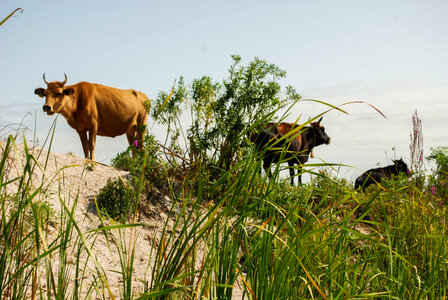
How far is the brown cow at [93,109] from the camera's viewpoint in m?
9.52

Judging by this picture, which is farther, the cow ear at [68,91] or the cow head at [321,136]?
the cow head at [321,136]

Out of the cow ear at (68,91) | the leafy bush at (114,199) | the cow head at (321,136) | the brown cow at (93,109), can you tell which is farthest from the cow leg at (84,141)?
the cow head at (321,136)

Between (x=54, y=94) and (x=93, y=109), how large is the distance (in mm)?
919

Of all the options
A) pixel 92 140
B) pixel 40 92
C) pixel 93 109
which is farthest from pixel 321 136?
pixel 40 92

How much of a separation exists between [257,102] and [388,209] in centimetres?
259

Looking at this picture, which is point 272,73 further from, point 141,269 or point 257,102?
point 141,269

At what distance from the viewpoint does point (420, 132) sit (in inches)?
315

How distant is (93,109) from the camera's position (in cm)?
1016

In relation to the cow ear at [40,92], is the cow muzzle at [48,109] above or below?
below

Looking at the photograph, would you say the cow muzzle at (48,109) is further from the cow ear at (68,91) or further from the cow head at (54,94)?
the cow ear at (68,91)

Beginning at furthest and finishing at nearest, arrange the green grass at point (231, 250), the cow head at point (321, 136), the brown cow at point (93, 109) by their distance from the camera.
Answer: the cow head at point (321, 136) → the brown cow at point (93, 109) → the green grass at point (231, 250)

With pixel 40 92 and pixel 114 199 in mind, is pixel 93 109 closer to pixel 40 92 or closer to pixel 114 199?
pixel 40 92

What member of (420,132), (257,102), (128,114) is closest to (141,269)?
(257,102)

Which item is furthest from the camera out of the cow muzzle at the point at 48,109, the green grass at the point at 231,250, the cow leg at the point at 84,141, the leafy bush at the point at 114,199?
the cow leg at the point at 84,141
